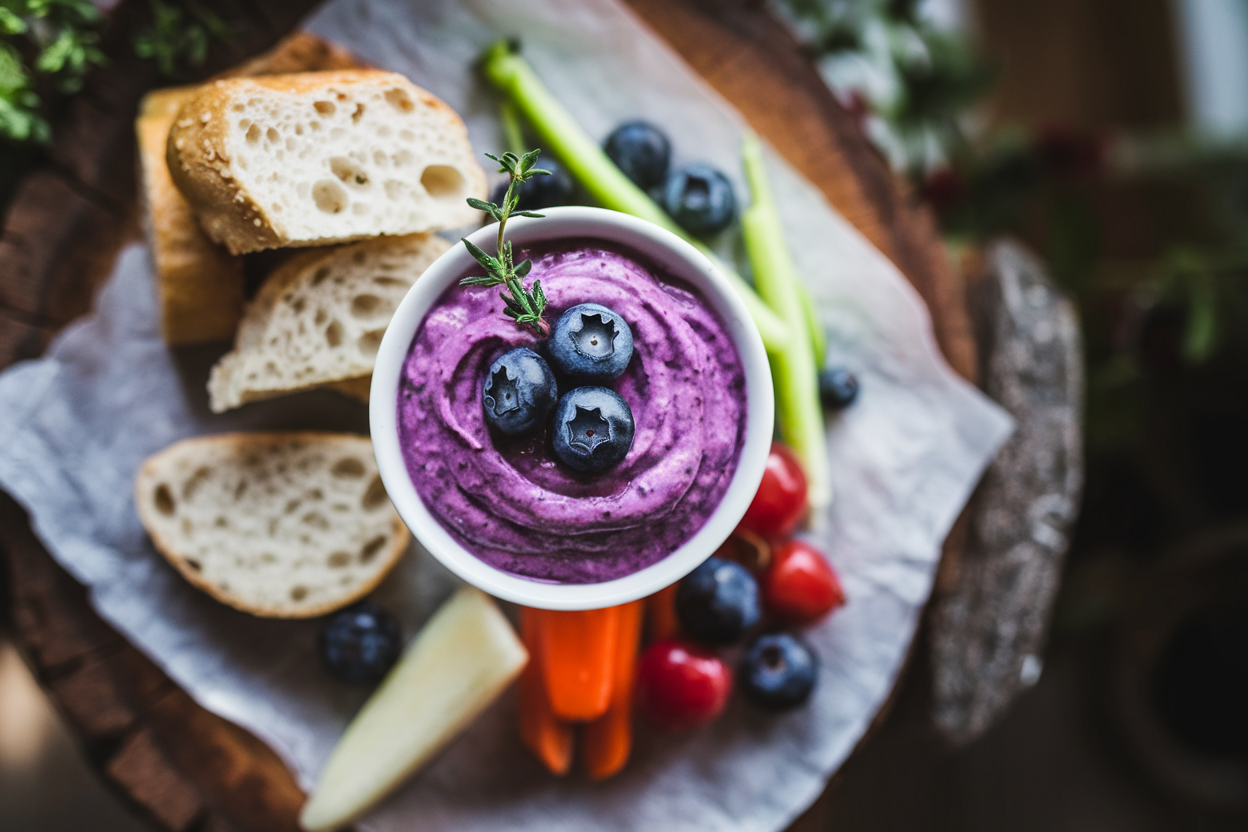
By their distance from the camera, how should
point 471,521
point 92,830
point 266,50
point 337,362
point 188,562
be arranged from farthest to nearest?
point 92,830, point 266,50, point 188,562, point 337,362, point 471,521

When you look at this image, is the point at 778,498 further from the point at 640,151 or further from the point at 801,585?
the point at 640,151

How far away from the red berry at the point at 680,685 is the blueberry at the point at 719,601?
0.05 meters

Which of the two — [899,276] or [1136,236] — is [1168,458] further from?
[899,276]

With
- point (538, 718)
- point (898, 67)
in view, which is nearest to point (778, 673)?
point (538, 718)

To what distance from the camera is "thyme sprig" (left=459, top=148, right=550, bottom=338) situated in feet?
4.14

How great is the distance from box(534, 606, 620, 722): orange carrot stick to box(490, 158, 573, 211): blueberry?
2.77ft

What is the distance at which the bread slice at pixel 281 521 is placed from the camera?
1.86 meters

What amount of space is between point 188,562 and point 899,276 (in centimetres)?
168

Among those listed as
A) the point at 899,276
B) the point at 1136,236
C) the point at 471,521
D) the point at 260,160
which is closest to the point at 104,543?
the point at 260,160

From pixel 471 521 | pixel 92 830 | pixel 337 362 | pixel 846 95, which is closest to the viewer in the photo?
pixel 471 521

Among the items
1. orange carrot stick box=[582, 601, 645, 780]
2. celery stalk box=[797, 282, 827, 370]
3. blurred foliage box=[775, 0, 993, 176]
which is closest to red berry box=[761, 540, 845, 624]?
orange carrot stick box=[582, 601, 645, 780]

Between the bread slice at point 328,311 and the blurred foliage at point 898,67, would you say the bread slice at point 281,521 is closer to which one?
the bread slice at point 328,311

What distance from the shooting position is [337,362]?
68.1 inches

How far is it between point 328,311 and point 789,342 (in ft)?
3.10
